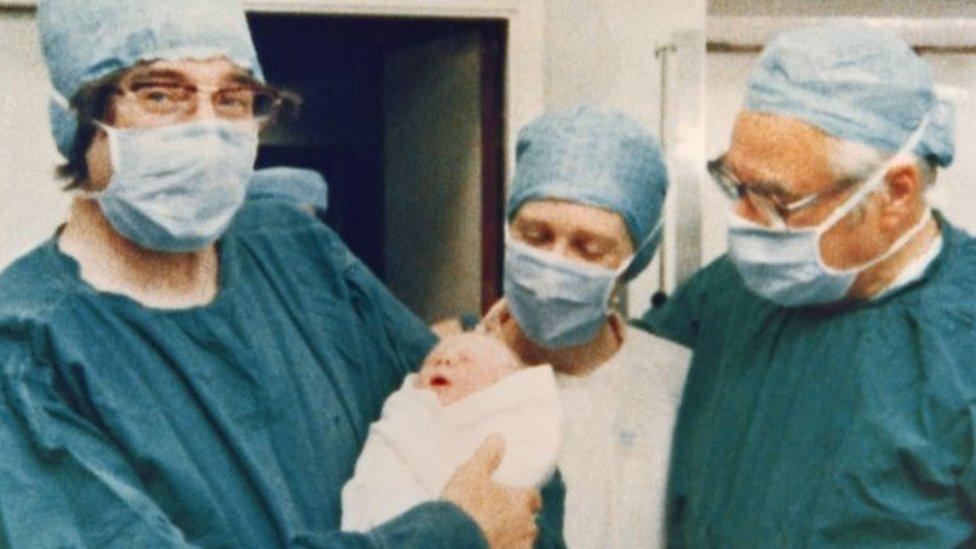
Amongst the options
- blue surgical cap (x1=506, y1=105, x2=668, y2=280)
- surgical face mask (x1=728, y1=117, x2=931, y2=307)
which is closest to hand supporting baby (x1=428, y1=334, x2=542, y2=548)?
blue surgical cap (x1=506, y1=105, x2=668, y2=280)

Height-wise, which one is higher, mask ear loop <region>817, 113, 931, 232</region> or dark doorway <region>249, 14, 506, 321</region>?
mask ear loop <region>817, 113, 931, 232</region>

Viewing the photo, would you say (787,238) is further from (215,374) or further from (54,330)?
(54,330)

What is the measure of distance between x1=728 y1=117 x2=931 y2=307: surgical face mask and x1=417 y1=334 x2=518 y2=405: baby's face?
337mm

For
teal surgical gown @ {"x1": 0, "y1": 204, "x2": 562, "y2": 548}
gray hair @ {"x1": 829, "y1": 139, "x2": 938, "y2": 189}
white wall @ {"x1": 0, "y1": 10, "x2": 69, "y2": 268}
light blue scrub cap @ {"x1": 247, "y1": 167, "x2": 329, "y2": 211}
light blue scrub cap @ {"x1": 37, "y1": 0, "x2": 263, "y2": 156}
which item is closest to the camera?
teal surgical gown @ {"x1": 0, "y1": 204, "x2": 562, "y2": 548}

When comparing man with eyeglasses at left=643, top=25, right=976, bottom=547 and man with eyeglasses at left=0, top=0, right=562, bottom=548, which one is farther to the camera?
man with eyeglasses at left=643, top=25, right=976, bottom=547

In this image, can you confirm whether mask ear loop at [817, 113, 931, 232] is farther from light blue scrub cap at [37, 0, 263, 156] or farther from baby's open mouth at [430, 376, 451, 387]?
light blue scrub cap at [37, 0, 263, 156]

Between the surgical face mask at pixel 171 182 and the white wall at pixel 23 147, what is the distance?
99 centimetres

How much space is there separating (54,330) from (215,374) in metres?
0.19

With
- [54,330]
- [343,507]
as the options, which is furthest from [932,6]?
[54,330]

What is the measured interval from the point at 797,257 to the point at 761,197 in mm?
83

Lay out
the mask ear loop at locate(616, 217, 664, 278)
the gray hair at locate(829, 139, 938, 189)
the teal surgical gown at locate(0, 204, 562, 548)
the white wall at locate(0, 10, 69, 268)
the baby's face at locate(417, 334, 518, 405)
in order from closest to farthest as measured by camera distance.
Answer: the teal surgical gown at locate(0, 204, 562, 548) < the gray hair at locate(829, 139, 938, 189) < the baby's face at locate(417, 334, 518, 405) < the mask ear loop at locate(616, 217, 664, 278) < the white wall at locate(0, 10, 69, 268)

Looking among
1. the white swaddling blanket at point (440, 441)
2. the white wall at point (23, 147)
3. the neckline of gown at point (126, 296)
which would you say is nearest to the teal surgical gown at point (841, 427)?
the white swaddling blanket at point (440, 441)

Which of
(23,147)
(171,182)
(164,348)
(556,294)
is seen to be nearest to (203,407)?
(164,348)

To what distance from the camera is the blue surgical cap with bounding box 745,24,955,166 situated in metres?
1.34
